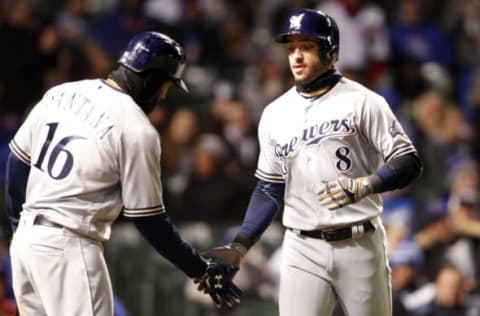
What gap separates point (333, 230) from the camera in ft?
16.5

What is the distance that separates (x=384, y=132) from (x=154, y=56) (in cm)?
112

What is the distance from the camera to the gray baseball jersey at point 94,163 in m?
4.75

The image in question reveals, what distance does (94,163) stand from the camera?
15.6 ft

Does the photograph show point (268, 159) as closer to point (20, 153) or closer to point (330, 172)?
point (330, 172)

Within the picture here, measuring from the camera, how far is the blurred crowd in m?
8.12

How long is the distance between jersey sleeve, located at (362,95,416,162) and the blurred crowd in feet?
7.88

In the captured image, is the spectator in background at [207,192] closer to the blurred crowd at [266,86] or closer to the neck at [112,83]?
the blurred crowd at [266,86]

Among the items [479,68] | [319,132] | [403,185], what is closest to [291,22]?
[319,132]

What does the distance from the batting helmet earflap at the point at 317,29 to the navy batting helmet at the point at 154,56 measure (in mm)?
545

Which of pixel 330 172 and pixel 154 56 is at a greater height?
pixel 154 56

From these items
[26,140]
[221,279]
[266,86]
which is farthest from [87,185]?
[266,86]

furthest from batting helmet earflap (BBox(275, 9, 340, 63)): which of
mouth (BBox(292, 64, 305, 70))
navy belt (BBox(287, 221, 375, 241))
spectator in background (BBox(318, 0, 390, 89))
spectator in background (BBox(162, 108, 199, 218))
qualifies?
spectator in background (BBox(318, 0, 390, 89))

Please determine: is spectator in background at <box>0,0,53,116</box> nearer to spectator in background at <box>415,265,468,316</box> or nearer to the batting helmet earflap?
spectator in background at <box>415,265,468,316</box>

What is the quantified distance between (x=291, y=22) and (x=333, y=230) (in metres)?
1.02
